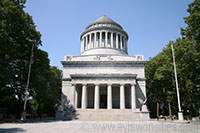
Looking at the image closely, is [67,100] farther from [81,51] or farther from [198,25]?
[198,25]

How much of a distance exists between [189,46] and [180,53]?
4269 millimetres

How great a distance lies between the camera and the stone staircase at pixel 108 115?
74.6 ft

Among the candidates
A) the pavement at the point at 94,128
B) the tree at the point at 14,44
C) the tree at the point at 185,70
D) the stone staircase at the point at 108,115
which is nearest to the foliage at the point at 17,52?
the tree at the point at 14,44

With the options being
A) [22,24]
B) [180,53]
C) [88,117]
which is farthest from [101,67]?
[22,24]

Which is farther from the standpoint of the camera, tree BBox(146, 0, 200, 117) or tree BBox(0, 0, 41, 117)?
tree BBox(146, 0, 200, 117)

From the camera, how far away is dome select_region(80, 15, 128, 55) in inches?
1636

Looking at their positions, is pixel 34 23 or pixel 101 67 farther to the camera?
pixel 101 67

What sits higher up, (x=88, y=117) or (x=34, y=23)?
(x=34, y=23)

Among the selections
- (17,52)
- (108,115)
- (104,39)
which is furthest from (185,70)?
(17,52)

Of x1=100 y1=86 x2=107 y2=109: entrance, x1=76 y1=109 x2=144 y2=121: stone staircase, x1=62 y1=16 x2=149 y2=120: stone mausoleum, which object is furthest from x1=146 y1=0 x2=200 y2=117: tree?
x1=100 y1=86 x2=107 y2=109: entrance

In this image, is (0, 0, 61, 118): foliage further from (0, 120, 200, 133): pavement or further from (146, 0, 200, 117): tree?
(146, 0, 200, 117): tree

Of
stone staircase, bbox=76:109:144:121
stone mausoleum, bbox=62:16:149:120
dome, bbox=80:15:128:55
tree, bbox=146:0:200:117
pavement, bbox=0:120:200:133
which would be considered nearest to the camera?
pavement, bbox=0:120:200:133

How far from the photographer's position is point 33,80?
23641mm

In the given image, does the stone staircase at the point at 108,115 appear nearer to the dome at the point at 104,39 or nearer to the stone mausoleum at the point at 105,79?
the stone mausoleum at the point at 105,79
